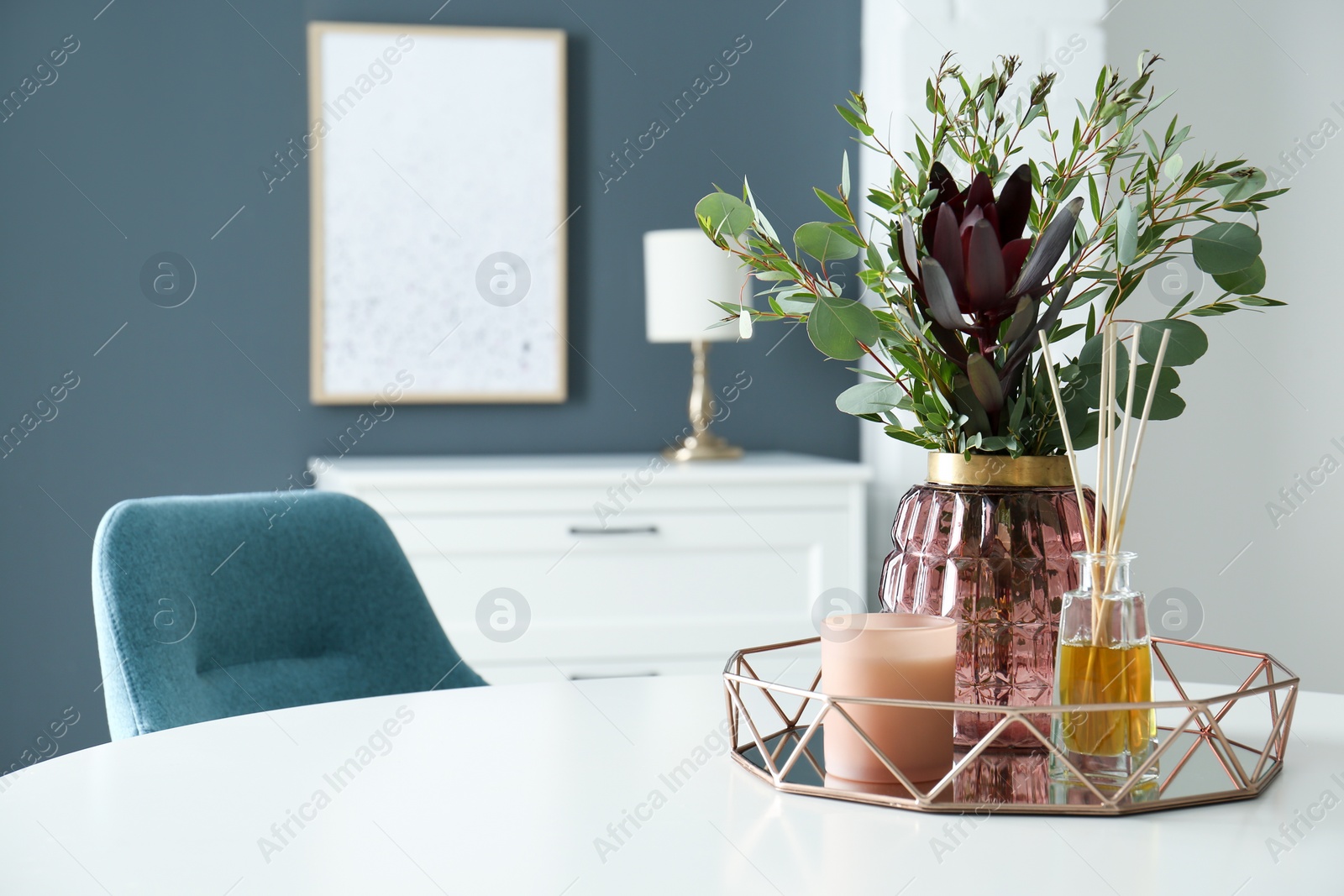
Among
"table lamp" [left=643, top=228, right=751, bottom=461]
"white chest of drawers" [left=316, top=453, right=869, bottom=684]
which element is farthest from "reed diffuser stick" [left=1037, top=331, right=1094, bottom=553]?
"table lamp" [left=643, top=228, right=751, bottom=461]

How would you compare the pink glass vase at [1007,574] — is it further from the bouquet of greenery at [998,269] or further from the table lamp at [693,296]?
the table lamp at [693,296]

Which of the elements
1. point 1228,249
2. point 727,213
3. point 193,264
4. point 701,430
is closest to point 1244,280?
point 1228,249

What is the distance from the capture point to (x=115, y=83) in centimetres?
288

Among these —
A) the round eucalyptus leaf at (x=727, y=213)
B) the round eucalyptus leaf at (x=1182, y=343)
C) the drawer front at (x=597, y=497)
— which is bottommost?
the drawer front at (x=597, y=497)

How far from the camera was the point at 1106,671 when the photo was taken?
2.56ft

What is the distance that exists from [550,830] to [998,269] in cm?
49

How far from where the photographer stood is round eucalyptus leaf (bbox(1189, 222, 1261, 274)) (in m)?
0.87

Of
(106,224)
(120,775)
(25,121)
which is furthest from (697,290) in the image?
(120,775)

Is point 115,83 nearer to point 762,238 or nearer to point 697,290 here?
point 697,290

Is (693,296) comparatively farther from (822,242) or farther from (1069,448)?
(1069,448)

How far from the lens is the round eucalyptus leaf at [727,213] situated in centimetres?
90

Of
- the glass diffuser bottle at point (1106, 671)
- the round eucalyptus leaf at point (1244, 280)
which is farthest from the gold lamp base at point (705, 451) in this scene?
the glass diffuser bottle at point (1106, 671)

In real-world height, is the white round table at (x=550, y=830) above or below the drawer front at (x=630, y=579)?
above

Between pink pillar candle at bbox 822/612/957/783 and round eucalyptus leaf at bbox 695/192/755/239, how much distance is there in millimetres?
308
